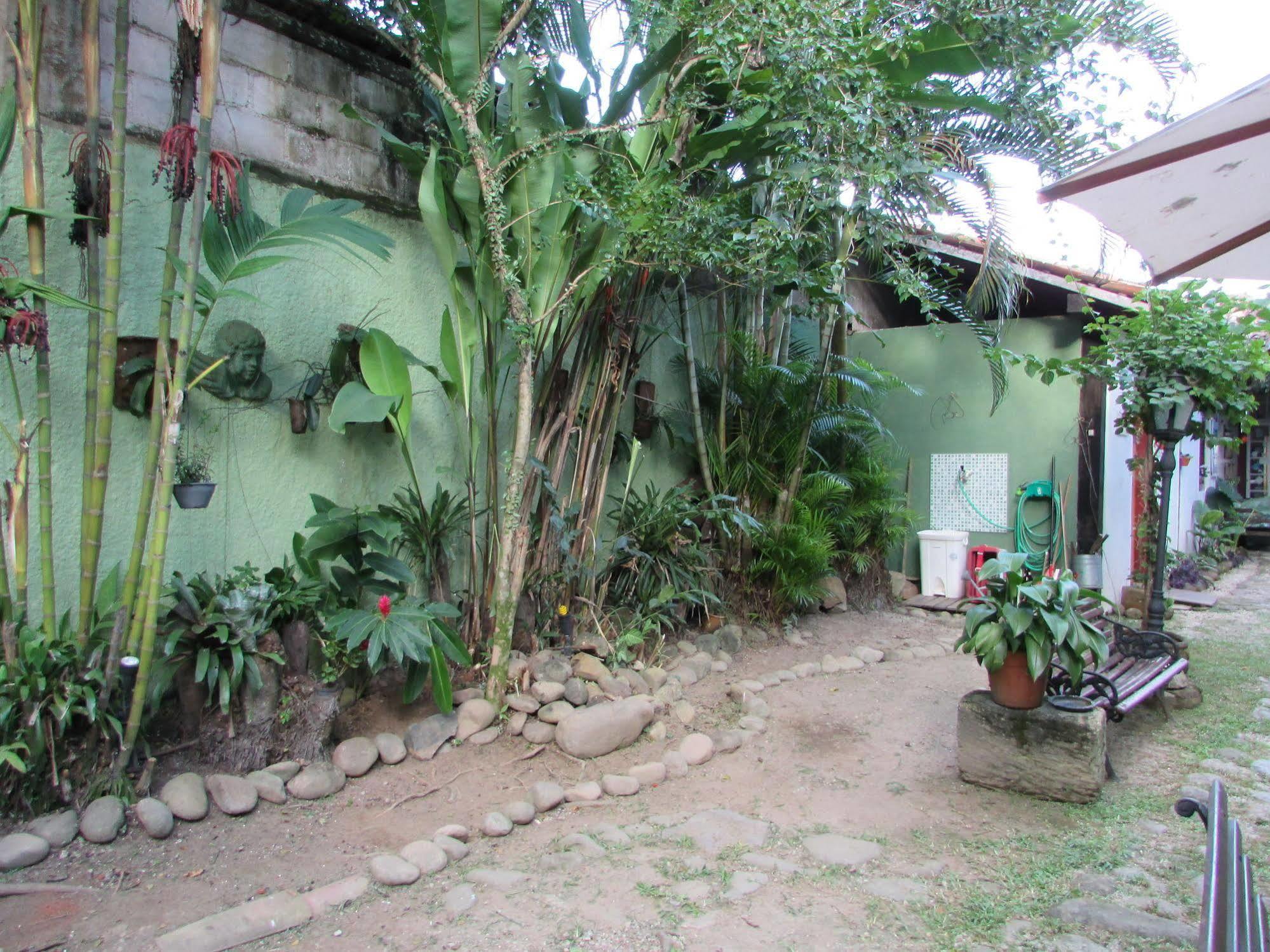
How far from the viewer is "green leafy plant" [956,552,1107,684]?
10.9 ft

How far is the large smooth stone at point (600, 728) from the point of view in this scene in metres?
3.83

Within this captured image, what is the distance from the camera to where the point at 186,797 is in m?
2.99

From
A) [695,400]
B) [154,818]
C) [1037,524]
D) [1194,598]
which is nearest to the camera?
[154,818]

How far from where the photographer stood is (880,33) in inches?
163

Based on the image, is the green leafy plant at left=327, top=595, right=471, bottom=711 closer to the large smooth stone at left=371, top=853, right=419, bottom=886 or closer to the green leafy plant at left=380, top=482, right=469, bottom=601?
the green leafy plant at left=380, top=482, right=469, bottom=601

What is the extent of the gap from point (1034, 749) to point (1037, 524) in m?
4.90

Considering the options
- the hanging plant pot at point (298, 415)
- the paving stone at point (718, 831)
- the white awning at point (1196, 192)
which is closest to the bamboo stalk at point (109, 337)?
the hanging plant pot at point (298, 415)

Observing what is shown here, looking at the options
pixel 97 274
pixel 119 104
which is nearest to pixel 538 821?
pixel 97 274

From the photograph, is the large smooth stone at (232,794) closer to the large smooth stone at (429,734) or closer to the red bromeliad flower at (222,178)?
the large smooth stone at (429,734)

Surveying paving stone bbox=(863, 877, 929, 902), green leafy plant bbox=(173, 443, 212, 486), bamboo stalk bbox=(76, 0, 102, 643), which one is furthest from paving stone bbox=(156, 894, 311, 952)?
paving stone bbox=(863, 877, 929, 902)

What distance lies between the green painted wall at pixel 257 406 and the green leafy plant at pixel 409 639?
681mm

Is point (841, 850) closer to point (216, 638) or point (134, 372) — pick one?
point (216, 638)

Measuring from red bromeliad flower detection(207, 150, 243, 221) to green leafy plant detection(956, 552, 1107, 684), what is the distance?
10.8 ft

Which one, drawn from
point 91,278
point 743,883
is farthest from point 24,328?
point 743,883
